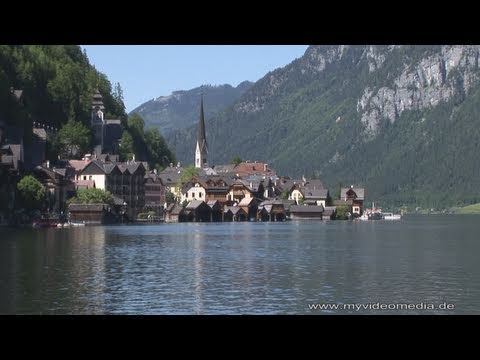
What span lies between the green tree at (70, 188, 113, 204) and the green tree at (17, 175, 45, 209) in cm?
1689

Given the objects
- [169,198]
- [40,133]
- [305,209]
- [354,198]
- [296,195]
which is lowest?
[305,209]

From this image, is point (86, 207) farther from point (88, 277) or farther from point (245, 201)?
point (88, 277)

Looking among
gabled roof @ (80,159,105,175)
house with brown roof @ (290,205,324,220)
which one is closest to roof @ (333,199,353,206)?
house with brown roof @ (290,205,324,220)

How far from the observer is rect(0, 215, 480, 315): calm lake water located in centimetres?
2870

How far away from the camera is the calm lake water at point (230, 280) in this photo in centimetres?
2870

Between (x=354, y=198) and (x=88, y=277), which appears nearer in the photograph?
(x=88, y=277)

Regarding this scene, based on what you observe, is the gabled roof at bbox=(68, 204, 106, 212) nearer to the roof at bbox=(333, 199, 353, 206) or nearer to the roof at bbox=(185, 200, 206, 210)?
the roof at bbox=(185, 200, 206, 210)

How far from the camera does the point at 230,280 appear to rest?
38.2m

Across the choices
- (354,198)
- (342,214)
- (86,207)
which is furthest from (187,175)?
(86,207)

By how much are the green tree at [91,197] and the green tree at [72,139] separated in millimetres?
24555

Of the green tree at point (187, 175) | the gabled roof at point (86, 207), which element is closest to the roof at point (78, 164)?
the gabled roof at point (86, 207)

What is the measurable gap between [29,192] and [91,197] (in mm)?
19581

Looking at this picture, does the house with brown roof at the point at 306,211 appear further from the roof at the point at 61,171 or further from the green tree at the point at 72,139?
the roof at the point at 61,171

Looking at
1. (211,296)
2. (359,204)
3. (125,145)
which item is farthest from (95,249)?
(359,204)
